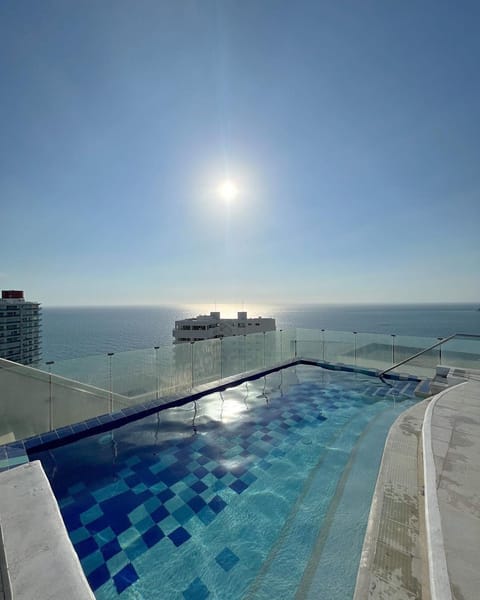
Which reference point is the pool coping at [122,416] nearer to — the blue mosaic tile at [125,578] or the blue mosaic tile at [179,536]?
the blue mosaic tile at [125,578]

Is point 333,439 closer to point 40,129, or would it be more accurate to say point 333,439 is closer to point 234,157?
point 234,157

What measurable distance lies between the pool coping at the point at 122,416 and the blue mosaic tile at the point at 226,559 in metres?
2.09

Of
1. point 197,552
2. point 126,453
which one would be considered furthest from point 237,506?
point 126,453

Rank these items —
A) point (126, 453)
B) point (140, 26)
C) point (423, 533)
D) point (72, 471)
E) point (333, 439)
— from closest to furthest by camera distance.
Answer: point (423, 533)
point (72, 471)
point (126, 453)
point (333, 439)
point (140, 26)

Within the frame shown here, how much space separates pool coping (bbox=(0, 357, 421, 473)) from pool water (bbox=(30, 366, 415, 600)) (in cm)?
12

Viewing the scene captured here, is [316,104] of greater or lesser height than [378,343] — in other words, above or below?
above

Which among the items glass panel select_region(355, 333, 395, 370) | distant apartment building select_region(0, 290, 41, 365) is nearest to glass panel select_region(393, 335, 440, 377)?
glass panel select_region(355, 333, 395, 370)

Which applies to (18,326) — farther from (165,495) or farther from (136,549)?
(136,549)

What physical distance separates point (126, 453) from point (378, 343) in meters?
6.81

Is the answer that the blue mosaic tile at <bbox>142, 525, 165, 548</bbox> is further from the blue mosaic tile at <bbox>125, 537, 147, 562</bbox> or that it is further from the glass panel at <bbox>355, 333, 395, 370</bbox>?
the glass panel at <bbox>355, 333, 395, 370</bbox>

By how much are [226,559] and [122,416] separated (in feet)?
9.59

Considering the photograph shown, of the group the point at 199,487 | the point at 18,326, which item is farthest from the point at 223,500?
the point at 18,326

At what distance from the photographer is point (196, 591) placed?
1.85m

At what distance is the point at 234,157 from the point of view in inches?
281
